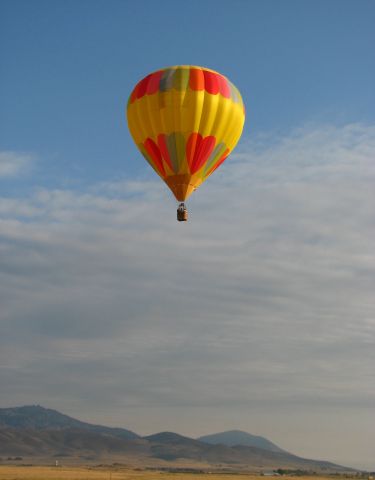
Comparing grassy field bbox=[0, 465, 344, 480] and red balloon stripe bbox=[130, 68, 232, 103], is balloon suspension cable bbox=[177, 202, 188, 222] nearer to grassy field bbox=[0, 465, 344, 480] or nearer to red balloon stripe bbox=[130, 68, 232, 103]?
red balloon stripe bbox=[130, 68, 232, 103]

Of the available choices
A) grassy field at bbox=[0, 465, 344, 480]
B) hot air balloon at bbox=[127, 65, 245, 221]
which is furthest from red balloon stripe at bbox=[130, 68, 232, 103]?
grassy field at bbox=[0, 465, 344, 480]

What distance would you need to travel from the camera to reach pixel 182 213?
63344 millimetres

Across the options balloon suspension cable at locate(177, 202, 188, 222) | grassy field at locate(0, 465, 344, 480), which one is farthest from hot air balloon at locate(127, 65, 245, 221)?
grassy field at locate(0, 465, 344, 480)

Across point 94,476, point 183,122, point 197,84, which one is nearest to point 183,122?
point 183,122

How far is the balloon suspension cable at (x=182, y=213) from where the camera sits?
207 feet

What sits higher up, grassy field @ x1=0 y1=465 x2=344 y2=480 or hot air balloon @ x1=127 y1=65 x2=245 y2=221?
hot air balloon @ x1=127 y1=65 x2=245 y2=221

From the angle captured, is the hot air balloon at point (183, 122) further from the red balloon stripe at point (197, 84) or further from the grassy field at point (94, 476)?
the grassy field at point (94, 476)

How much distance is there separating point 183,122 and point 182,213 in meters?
8.27

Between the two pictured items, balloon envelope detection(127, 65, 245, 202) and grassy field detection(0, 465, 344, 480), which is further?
grassy field detection(0, 465, 344, 480)

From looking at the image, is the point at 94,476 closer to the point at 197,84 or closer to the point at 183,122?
the point at 183,122

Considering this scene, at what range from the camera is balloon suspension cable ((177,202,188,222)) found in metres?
63.0

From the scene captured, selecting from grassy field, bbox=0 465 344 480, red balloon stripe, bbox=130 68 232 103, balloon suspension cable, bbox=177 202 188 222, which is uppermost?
red balloon stripe, bbox=130 68 232 103

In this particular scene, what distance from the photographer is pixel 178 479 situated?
123812mm

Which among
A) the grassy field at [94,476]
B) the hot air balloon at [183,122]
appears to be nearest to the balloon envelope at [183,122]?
the hot air balloon at [183,122]
